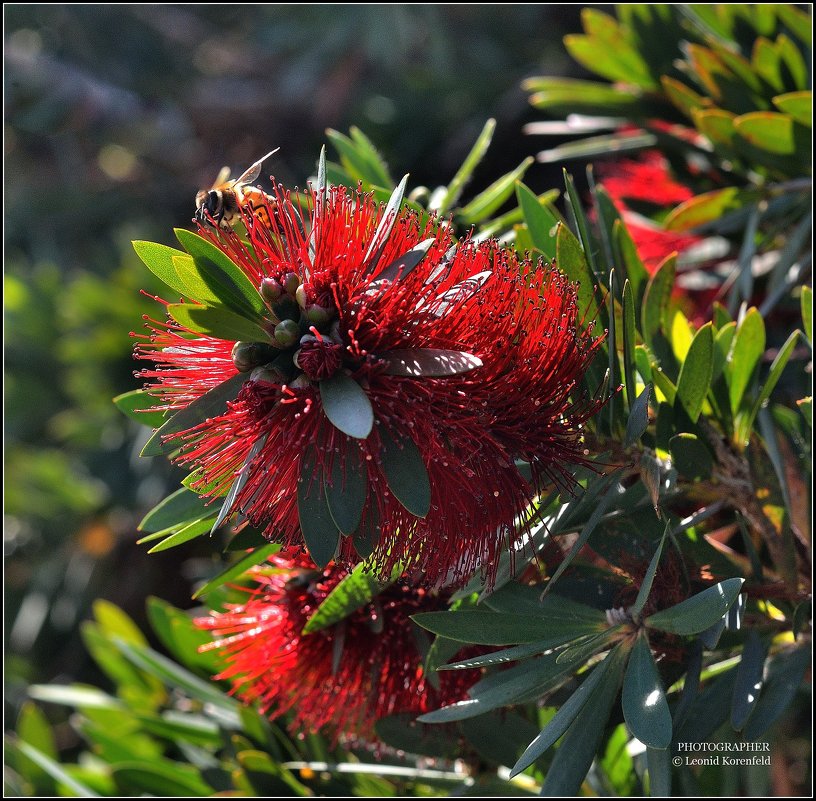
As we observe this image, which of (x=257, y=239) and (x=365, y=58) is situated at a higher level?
(x=365, y=58)

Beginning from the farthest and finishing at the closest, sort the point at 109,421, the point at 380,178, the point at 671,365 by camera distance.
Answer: the point at 109,421 < the point at 380,178 < the point at 671,365

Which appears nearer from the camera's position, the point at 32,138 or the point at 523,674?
the point at 523,674

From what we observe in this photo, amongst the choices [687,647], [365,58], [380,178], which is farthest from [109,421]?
[687,647]


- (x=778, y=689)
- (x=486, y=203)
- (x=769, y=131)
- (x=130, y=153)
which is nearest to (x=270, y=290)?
(x=486, y=203)

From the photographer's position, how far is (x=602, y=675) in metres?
0.76

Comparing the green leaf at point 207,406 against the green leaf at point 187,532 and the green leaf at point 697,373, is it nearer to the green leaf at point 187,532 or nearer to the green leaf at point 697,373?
the green leaf at point 187,532

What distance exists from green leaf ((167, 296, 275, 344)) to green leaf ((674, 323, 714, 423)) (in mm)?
373

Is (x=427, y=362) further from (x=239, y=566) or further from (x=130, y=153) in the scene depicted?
(x=130, y=153)

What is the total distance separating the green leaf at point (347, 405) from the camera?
0.62 metres

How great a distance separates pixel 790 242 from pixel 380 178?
1.83 feet

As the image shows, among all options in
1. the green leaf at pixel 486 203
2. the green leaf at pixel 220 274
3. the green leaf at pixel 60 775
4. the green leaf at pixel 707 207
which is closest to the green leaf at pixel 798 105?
the green leaf at pixel 707 207

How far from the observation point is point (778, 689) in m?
0.85

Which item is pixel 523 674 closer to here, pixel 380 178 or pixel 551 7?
pixel 380 178

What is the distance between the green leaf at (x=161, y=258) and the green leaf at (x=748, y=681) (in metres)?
0.58
